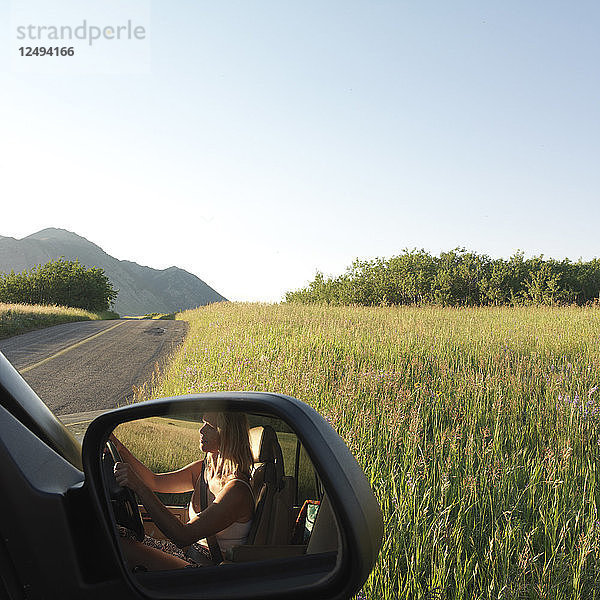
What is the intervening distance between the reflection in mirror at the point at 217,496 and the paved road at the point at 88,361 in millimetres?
6516

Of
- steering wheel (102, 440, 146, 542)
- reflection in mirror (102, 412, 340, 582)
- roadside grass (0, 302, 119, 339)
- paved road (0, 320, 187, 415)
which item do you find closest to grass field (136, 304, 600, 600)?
paved road (0, 320, 187, 415)

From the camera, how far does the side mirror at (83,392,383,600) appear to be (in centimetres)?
115

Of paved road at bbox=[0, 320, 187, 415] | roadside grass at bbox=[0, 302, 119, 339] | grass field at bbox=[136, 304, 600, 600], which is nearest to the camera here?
grass field at bbox=[136, 304, 600, 600]

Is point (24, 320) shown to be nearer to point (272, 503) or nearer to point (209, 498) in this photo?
point (209, 498)

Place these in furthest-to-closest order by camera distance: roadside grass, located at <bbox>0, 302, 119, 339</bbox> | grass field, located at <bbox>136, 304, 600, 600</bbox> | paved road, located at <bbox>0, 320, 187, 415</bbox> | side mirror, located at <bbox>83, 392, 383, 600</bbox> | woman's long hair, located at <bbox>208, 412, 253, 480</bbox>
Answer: roadside grass, located at <bbox>0, 302, 119, 339</bbox>, paved road, located at <bbox>0, 320, 187, 415</bbox>, grass field, located at <bbox>136, 304, 600, 600</bbox>, woman's long hair, located at <bbox>208, 412, 253, 480</bbox>, side mirror, located at <bbox>83, 392, 383, 600</bbox>

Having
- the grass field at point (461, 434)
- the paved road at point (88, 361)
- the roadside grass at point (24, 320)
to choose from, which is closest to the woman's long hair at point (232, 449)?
the grass field at point (461, 434)

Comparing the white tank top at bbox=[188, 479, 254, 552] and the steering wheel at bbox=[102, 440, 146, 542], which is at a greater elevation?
the steering wheel at bbox=[102, 440, 146, 542]

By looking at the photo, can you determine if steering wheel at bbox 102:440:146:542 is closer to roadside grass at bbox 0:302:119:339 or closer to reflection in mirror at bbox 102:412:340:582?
reflection in mirror at bbox 102:412:340:582

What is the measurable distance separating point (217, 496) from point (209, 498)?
38mm

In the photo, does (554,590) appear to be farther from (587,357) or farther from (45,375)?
(45,375)

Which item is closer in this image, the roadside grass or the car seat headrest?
the car seat headrest

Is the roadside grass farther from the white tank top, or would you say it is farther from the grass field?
the white tank top

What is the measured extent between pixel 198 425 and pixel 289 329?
11852mm

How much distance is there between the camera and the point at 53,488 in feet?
4.00
